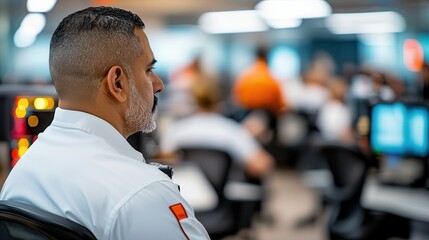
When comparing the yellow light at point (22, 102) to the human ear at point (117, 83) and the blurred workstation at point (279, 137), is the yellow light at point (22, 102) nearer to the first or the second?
the blurred workstation at point (279, 137)

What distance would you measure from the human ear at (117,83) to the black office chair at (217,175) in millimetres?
2971

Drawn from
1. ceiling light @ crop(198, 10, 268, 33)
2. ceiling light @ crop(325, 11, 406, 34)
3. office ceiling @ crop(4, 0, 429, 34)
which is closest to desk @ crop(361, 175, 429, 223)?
office ceiling @ crop(4, 0, 429, 34)

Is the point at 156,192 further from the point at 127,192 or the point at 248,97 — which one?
the point at 248,97

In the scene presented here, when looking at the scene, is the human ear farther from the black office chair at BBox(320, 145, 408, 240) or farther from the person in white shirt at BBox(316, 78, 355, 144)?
the person in white shirt at BBox(316, 78, 355, 144)

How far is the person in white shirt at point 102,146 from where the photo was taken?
1.38m

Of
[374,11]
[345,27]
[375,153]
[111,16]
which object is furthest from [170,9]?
[111,16]

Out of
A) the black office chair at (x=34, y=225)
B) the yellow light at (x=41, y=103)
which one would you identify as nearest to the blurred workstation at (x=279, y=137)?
the yellow light at (x=41, y=103)

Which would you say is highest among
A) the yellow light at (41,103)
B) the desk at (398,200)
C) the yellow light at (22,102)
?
the yellow light at (41,103)

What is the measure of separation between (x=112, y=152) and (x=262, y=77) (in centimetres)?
642

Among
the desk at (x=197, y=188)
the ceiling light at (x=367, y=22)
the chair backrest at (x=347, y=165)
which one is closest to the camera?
the chair backrest at (x=347, y=165)

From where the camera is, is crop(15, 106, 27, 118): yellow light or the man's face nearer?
the man's face

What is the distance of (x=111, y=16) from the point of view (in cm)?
159

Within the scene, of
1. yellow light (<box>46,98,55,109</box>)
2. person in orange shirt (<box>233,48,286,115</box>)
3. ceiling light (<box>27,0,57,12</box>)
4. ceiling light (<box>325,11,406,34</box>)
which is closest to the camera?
yellow light (<box>46,98,55,109</box>)

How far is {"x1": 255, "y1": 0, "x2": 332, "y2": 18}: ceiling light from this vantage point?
10609 millimetres
